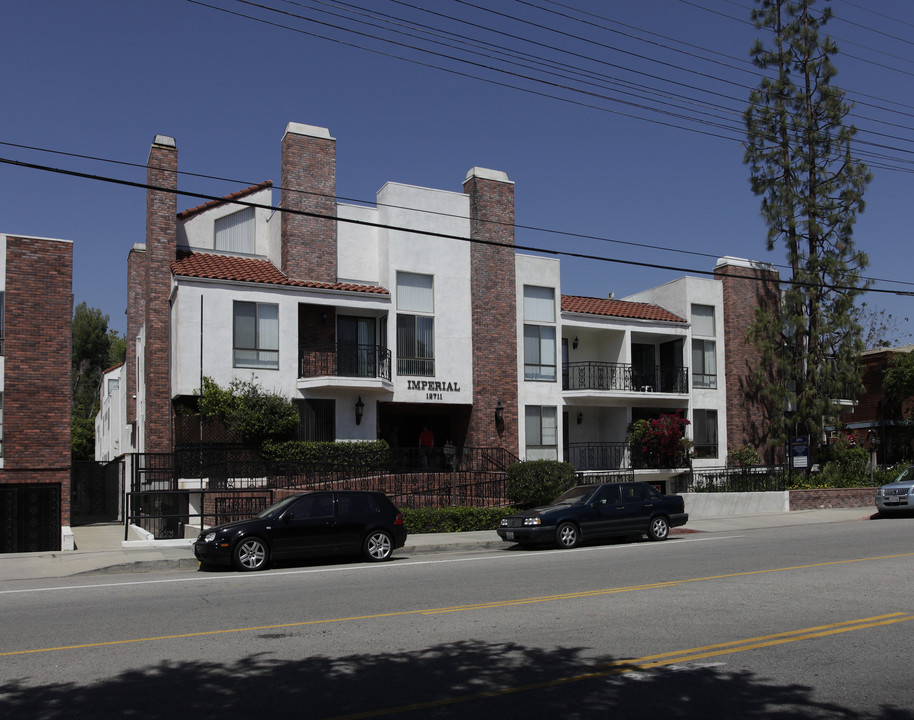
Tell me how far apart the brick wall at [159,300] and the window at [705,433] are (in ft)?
61.8

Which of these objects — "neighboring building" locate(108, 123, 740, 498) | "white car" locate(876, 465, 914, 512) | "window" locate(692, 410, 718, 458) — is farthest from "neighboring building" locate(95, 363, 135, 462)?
"white car" locate(876, 465, 914, 512)

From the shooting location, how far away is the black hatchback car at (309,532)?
15.2m

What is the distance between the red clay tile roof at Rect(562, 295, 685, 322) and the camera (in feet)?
104

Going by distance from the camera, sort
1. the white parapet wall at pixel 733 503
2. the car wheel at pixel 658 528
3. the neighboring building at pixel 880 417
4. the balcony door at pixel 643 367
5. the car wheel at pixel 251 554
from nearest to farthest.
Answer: the car wheel at pixel 251 554, the car wheel at pixel 658 528, the white parapet wall at pixel 733 503, the balcony door at pixel 643 367, the neighboring building at pixel 880 417

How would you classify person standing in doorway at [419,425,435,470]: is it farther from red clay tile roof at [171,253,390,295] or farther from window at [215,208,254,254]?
window at [215,208,254,254]

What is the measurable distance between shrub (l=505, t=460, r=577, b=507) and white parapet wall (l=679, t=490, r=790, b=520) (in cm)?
465

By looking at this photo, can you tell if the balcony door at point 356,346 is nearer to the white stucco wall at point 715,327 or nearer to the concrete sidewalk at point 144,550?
the concrete sidewalk at point 144,550

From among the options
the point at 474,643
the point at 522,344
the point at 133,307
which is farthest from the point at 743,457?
the point at 474,643

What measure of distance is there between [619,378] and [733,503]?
6.42 meters

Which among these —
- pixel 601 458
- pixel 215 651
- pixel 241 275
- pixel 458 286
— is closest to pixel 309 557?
pixel 215 651

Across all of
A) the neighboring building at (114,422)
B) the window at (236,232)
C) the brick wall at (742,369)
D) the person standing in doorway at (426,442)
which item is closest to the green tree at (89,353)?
the neighboring building at (114,422)

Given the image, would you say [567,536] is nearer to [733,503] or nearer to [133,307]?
[733,503]

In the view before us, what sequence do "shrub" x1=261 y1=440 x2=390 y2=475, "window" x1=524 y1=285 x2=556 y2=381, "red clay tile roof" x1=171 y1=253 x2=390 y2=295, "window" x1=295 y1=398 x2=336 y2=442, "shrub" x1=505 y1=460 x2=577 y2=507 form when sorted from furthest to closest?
"window" x1=524 y1=285 x2=556 y2=381 → "window" x1=295 y1=398 x2=336 y2=442 → "red clay tile roof" x1=171 y1=253 x2=390 y2=295 → "shrub" x1=505 y1=460 x2=577 y2=507 → "shrub" x1=261 y1=440 x2=390 y2=475

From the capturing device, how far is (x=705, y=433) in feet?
109
